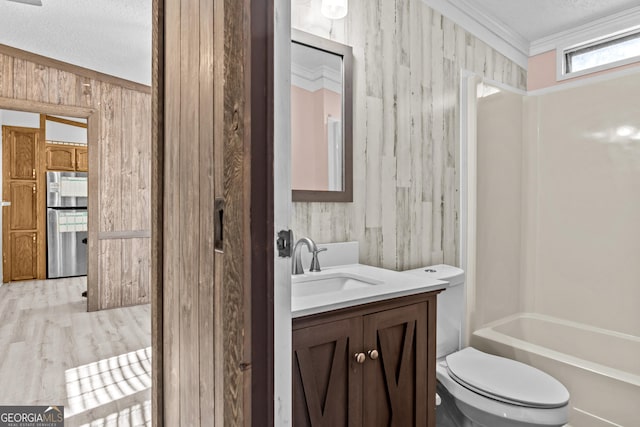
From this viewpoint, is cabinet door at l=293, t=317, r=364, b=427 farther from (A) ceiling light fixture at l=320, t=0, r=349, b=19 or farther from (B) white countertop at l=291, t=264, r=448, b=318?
(A) ceiling light fixture at l=320, t=0, r=349, b=19

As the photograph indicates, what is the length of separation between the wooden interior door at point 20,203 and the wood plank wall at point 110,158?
8.25ft

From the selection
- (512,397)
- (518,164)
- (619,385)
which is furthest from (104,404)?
(518,164)

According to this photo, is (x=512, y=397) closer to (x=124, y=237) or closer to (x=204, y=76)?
(x=204, y=76)

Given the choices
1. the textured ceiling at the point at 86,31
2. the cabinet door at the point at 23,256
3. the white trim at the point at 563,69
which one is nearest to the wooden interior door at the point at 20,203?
the cabinet door at the point at 23,256

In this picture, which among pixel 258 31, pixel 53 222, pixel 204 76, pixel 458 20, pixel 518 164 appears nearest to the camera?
pixel 258 31

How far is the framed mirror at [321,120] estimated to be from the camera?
172cm

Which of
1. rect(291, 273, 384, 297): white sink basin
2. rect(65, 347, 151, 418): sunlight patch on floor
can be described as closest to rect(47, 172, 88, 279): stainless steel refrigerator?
rect(65, 347, 151, 418): sunlight patch on floor

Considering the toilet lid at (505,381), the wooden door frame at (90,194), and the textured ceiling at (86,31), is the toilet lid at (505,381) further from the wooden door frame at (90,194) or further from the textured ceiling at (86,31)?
the wooden door frame at (90,194)

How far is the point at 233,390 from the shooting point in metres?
0.66

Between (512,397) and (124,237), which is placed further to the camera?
(124,237)

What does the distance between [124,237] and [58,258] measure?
2.47m

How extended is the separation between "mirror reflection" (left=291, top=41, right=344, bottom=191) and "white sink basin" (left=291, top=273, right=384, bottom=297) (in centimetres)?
43

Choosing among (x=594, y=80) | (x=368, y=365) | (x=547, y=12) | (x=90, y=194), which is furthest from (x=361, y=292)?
(x=90, y=194)

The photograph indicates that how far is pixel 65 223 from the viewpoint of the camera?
5828 mm
